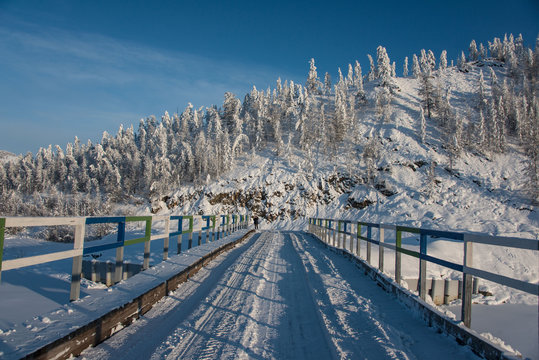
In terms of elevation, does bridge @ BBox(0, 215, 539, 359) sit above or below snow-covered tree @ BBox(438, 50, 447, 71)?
below

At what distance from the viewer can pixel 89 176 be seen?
75.2 metres

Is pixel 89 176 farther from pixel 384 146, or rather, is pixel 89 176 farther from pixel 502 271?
pixel 502 271

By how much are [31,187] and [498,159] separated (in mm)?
103967

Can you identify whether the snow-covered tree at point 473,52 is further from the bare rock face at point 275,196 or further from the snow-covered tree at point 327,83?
the bare rock face at point 275,196

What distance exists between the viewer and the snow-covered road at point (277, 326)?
11.3 ft

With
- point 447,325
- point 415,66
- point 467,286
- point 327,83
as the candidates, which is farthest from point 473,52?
point 447,325

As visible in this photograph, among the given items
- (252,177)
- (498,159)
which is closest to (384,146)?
(498,159)

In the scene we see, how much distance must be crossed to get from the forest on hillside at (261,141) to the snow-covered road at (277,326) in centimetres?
4674

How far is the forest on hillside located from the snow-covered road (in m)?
46.7

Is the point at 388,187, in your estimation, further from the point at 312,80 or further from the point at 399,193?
the point at 312,80

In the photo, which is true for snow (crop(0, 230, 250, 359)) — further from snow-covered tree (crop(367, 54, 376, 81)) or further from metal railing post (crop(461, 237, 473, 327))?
snow-covered tree (crop(367, 54, 376, 81))

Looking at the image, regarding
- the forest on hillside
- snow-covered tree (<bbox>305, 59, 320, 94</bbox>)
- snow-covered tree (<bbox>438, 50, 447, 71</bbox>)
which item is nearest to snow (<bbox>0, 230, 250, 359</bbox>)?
the forest on hillside

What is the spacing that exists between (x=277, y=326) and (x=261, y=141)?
66.2 metres

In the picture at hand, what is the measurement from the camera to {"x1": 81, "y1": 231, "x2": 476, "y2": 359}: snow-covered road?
3.44 metres
